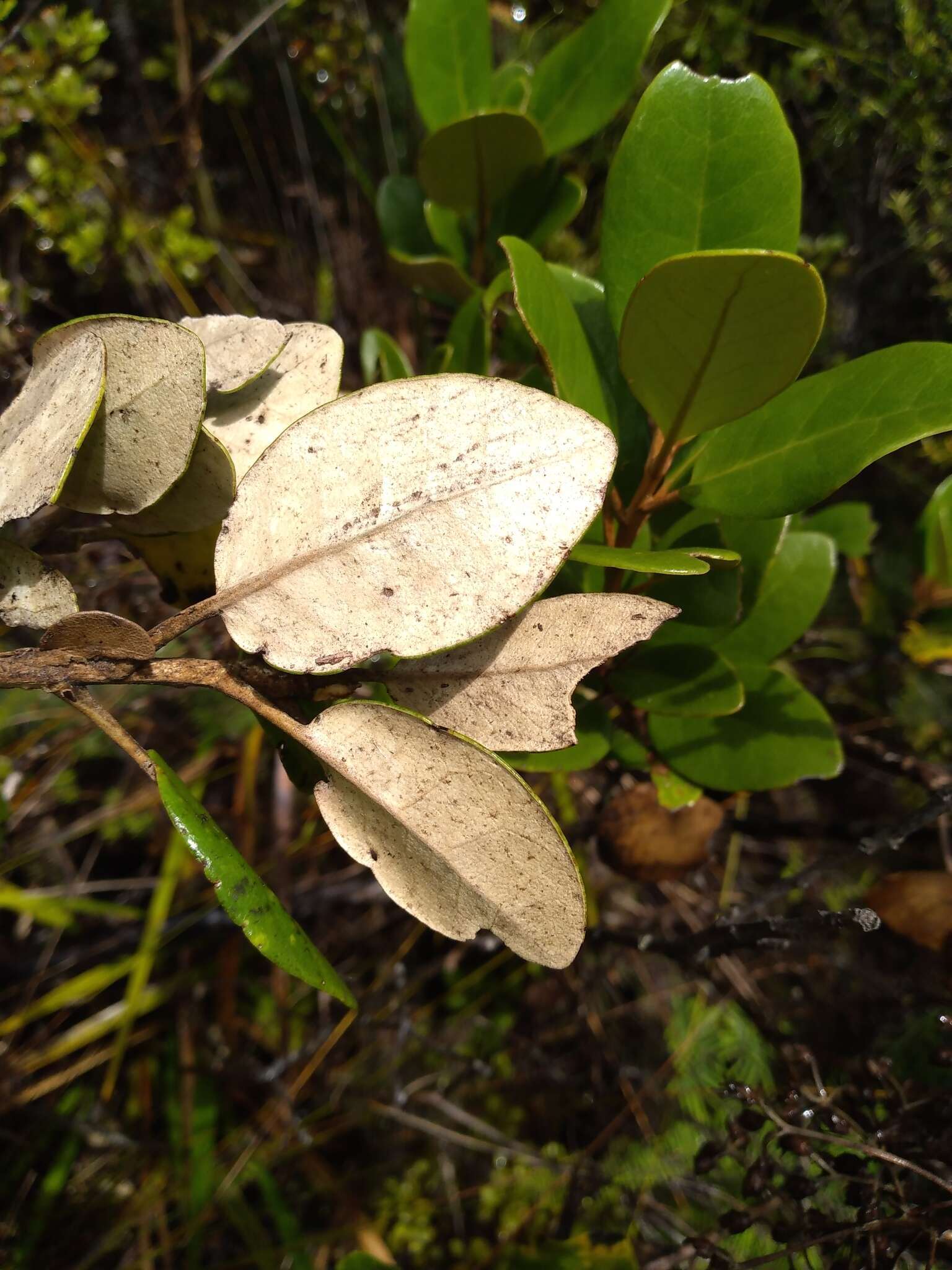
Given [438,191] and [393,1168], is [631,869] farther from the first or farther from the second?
→ [393,1168]

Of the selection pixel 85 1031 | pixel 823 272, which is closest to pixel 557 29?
pixel 823 272

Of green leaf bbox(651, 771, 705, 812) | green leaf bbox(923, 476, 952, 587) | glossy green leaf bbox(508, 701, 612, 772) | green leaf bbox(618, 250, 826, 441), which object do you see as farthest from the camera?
green leaf bbox(923, 476, 952, 587)

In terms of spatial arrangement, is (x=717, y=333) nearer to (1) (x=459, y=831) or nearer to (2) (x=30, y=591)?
(1) (x=459, y=831)

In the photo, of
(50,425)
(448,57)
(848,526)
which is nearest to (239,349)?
(50,425)

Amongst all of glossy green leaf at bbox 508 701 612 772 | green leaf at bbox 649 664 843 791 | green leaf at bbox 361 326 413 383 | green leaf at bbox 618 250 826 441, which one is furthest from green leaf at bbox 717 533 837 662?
green leaf at bbox 361 326 413 383

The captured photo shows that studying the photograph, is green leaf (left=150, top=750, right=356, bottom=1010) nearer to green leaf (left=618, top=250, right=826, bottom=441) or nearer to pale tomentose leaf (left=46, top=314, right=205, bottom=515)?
pale tomentose leaf (left=46, top=314, right=205, bottom=515)

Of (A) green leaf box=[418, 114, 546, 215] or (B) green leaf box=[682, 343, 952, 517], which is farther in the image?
(A) green leaf box=[418, 114, 546, 215]

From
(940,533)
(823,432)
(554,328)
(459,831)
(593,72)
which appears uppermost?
(593,72)
